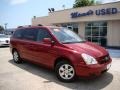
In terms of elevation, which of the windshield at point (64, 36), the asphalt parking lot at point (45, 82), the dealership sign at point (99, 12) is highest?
the dealership sign at point (99, 12)

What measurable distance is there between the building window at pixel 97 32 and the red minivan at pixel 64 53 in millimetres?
13492

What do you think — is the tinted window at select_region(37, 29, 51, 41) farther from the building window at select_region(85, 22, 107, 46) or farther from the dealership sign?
the building window at select_region(85, 22, 107, 46)

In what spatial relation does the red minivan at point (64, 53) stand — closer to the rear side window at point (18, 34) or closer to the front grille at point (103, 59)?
the front grille at point (103, 59)

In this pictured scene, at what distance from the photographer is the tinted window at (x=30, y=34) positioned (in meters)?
7.49

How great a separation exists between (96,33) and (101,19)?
2.15 m

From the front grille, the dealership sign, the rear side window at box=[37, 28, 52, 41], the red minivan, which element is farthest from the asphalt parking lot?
the dealership sign

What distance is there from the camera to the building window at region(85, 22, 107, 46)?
66.0 ft

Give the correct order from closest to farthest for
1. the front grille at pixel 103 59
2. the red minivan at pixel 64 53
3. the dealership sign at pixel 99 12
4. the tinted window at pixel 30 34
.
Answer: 1. the red minivan at pixel 64 53
2. the front grille at pixel 103 59
3. the tinted window at pixel 30 34
4. the dealership sign at pixel 99 12

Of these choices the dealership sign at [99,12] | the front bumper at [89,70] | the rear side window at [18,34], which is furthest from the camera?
the dealership sign at [99,12]

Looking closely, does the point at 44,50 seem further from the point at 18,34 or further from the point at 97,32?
the point at 97,32

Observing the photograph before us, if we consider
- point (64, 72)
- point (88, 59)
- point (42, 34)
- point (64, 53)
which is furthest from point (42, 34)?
point (88, 59)

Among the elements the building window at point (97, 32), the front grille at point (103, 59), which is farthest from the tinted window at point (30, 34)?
the building window at point (97, 32)

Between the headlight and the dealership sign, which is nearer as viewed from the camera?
the headlight

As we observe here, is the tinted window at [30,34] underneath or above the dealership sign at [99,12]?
underneath
